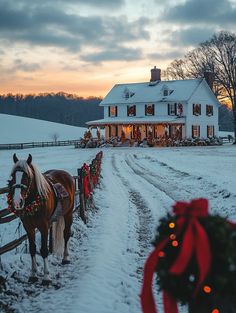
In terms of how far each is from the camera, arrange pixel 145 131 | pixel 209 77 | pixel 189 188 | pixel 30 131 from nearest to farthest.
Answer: pixel 189 188 < pixel 145 131 < pixel 209 77 < pixel 30 131

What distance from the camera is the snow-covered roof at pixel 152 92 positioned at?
191 ft

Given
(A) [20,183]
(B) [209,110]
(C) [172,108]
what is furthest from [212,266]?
(B) [209,110]

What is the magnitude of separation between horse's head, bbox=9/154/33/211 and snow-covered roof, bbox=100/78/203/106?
51.6 meters

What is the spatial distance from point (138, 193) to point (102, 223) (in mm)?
5226

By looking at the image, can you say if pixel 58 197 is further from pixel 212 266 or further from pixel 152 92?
pixel 152 92

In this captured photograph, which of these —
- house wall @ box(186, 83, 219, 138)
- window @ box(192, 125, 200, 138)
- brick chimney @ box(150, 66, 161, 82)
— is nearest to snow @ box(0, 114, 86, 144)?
brick chimney @ box(150, 66, 161, 82)

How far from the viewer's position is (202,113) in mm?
59969

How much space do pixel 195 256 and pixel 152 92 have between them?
58.4 metres

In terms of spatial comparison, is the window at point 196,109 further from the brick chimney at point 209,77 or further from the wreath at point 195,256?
the wreath at point 195,256

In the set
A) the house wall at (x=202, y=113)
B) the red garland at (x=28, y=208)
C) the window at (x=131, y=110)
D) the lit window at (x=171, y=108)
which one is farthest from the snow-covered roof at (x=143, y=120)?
the red garland at (x=28, y=208)

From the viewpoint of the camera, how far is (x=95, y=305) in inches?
232

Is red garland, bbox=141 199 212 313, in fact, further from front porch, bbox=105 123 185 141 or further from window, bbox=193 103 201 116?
window, bbox=193 103 201 116

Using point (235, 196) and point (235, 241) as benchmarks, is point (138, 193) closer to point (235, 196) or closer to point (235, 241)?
point (235, 196)

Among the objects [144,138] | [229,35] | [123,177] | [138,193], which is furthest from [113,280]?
[229,35]
